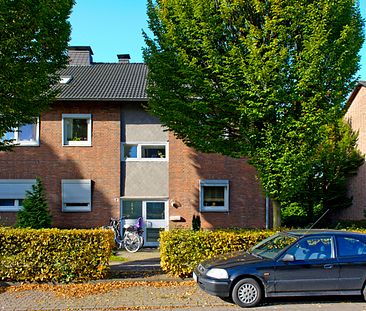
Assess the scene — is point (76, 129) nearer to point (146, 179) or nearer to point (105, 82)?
point (105, 82)

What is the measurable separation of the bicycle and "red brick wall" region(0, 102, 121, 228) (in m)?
0.59

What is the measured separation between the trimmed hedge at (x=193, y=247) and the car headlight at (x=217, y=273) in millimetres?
1811

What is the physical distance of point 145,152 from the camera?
59.7ft

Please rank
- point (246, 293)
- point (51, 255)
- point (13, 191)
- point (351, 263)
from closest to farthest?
point (246, 293)
point (351, 263)
point (51, 255)
point (13, 191)

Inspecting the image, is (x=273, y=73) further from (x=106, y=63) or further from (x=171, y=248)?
(x=106, y=63)

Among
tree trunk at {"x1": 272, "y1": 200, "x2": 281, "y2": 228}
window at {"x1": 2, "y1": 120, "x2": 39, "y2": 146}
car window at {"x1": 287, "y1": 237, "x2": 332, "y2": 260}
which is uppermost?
window at {"x1": 2, "y1": 120, "x2": 39, "y2": 146}

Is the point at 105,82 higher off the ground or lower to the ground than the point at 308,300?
higher

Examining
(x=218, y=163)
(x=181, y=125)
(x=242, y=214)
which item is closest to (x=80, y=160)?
(x=218, y=163)

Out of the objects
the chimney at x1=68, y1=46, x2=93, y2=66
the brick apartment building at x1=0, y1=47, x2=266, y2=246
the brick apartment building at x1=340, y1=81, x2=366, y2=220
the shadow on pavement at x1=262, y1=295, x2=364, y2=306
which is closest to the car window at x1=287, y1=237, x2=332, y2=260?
the shadow on pavement at x1=262, y1=295, x2=364, y2=306

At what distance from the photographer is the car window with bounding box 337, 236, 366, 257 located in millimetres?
8352

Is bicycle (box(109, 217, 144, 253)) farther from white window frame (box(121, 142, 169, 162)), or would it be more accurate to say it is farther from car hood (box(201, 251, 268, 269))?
car hood (box(201, 251, 268, 269))

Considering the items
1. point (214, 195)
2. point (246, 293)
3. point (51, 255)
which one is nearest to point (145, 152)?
point (214, 195)

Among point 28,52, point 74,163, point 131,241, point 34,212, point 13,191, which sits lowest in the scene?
point 131,241

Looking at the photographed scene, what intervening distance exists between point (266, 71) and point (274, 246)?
3.68 meters
